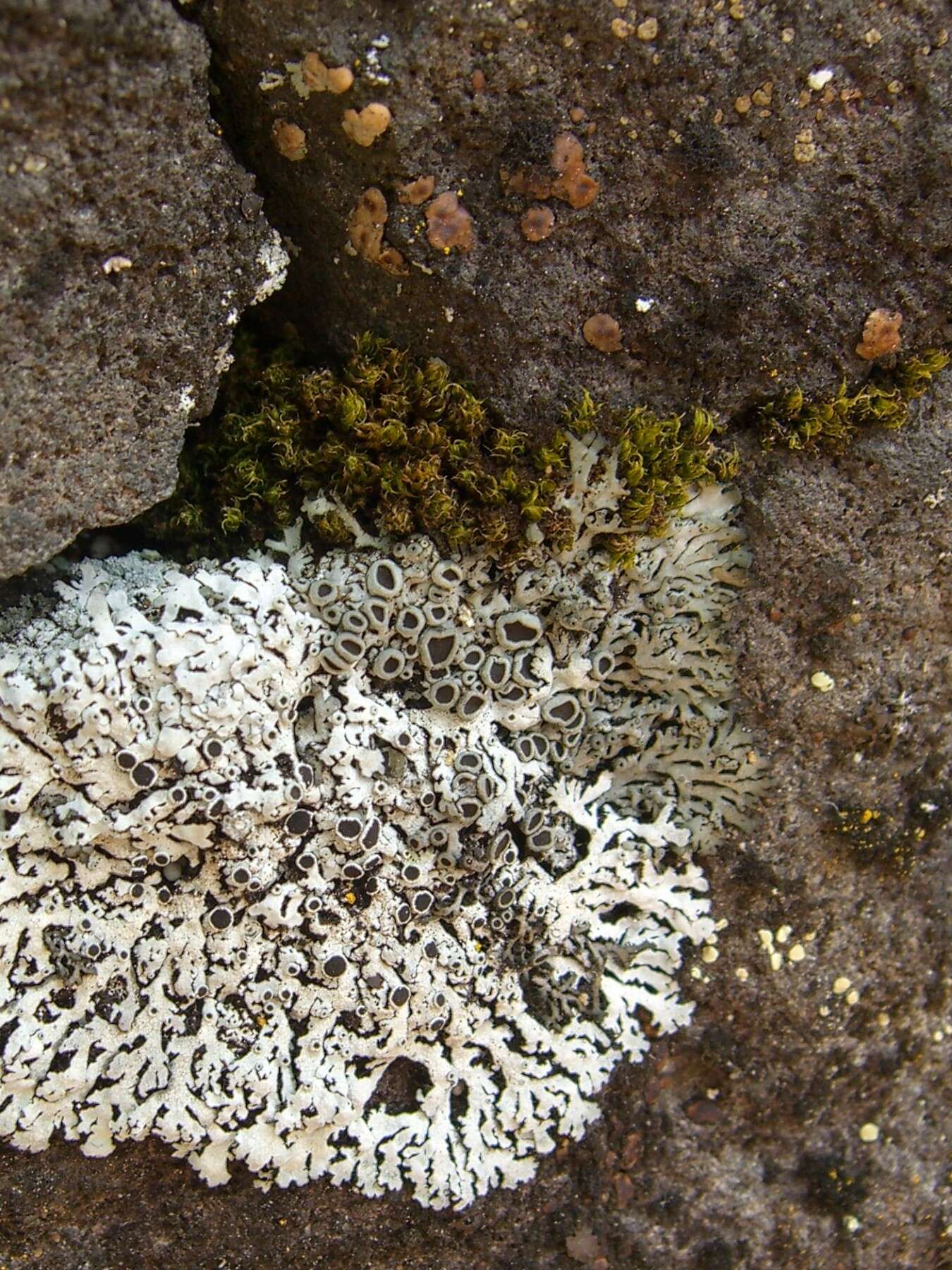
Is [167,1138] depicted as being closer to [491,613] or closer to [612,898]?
[612,898]

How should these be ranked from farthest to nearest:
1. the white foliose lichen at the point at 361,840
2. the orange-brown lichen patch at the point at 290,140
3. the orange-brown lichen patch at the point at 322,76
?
the white foliose lichen at the point at 361,840 → the orange-brown lichen patch at the point at 290,140 → the orange-brown lichen patch at the point at 322,76

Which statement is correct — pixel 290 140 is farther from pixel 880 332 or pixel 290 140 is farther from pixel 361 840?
pixel 361 840

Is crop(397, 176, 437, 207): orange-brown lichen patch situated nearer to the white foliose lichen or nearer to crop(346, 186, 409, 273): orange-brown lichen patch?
crop(346, 186, 409, 273): orange-brown lichen patch

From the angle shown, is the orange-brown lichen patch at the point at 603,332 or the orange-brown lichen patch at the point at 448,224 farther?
the orange-brown lichen patch at the point at 603,332

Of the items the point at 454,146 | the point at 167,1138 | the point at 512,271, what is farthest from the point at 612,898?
the point at 454,146

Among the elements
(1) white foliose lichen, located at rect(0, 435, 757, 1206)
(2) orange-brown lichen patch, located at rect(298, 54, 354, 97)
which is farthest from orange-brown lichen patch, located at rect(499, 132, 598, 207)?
(1) white foliose lichen, located at rect(0, 435, 757, 1206)

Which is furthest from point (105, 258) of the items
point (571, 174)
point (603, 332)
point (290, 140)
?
point (603, 332)

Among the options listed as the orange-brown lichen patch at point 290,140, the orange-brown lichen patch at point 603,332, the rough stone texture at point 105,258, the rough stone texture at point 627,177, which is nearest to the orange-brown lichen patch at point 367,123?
the rough stone texture at point 627,177

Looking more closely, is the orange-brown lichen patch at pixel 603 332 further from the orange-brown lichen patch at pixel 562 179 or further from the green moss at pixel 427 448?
the orange-brown lichen patch at pixel 562 179
